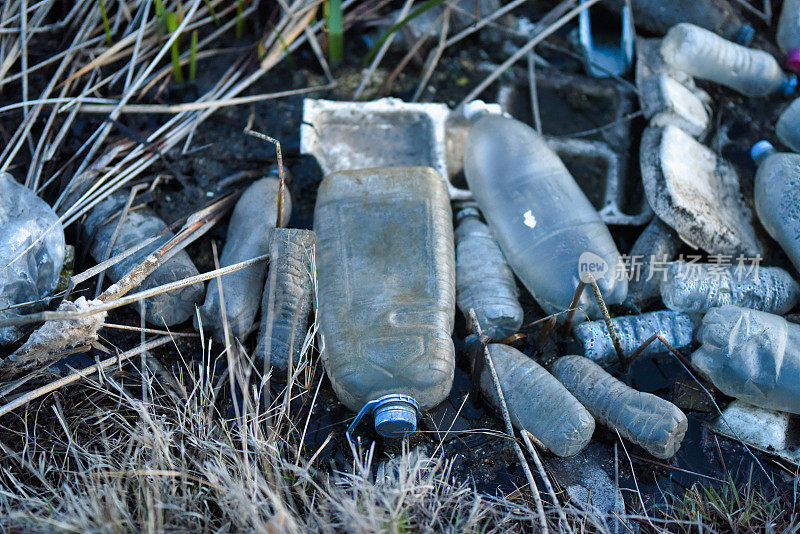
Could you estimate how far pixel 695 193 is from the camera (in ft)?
8.45

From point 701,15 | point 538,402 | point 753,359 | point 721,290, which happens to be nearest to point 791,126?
point 701,15

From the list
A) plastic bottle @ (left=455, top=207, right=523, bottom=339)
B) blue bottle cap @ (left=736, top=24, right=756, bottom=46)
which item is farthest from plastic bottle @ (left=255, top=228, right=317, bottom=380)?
blue bottle cap @ (left=736, top=24, right=756, bottom=46)

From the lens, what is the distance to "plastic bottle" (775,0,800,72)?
311 cm

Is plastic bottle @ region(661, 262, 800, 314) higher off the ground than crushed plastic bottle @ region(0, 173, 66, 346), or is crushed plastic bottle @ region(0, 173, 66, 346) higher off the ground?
crushed plastic bottle @ region(0, 173, 66, 346)

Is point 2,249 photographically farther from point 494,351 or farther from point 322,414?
point 494,351

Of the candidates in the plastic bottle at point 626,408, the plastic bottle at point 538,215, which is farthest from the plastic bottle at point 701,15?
the plastic bottle at point 626,408

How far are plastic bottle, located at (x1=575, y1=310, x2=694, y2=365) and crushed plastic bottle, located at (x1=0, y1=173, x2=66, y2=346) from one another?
211 centimetres

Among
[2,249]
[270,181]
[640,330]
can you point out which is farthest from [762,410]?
[2,249]

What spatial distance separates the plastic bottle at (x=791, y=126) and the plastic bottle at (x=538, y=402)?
1794 millimetres

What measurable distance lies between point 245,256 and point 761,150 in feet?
7.77

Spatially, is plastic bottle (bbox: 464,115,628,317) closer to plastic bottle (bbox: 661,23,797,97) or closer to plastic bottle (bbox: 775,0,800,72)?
plastic bottle (bbox: 661,23,797,97)

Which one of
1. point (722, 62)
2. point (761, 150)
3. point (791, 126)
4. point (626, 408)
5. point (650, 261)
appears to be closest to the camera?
point (626, 408)

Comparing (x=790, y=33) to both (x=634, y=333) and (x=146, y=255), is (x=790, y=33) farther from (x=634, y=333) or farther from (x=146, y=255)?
(x=146, y=255)

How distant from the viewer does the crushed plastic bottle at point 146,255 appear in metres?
2.28
